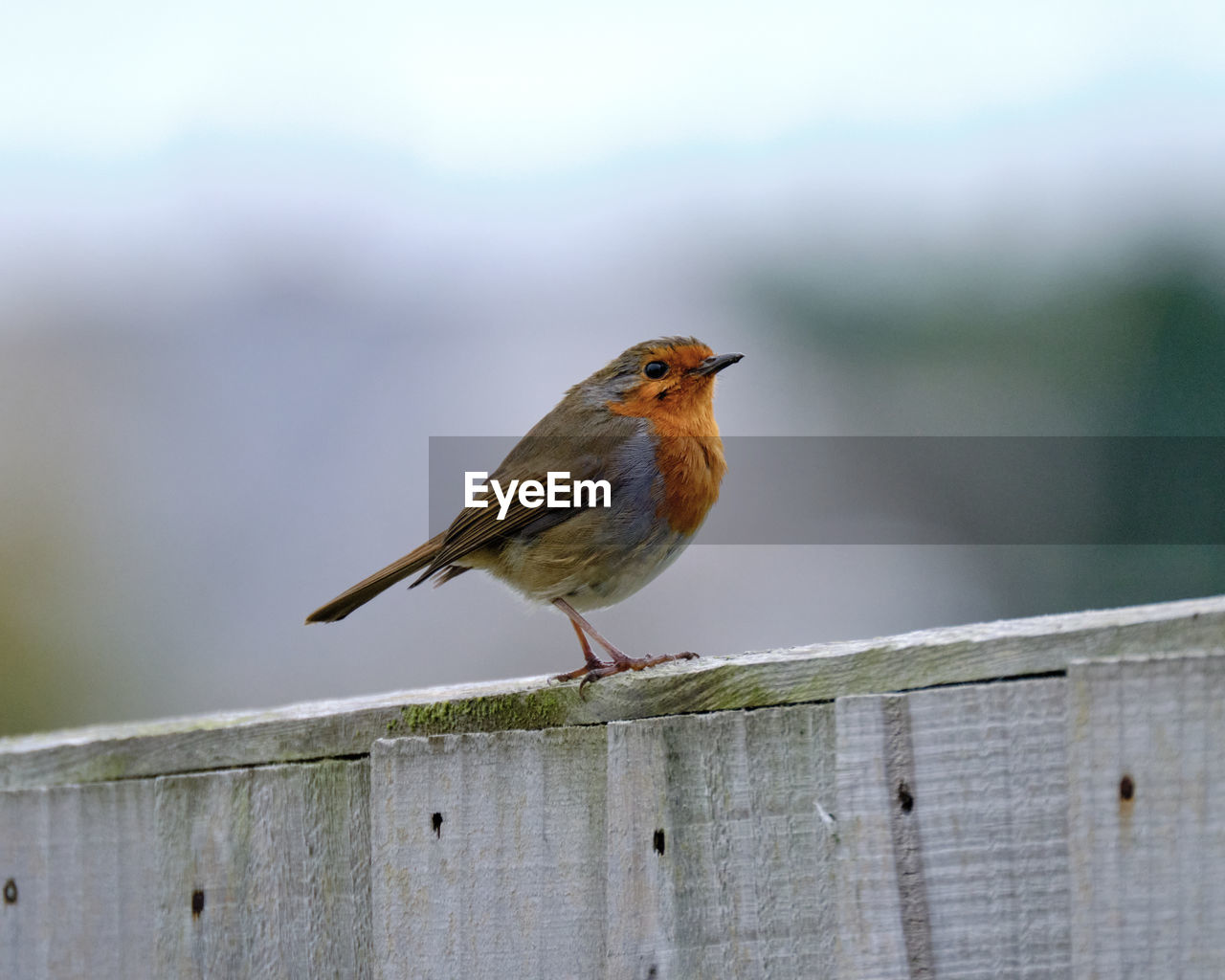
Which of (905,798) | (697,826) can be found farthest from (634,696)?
(905,798)

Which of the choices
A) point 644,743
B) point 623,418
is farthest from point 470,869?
point 623,418

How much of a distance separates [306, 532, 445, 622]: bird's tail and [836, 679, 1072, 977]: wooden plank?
1.96 meters

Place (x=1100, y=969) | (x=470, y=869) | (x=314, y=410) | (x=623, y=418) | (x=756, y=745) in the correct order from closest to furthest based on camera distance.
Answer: (x=1100, y=969), (x=756, y=745), (x=470, y=869), (x=623, y=418), (x=314, y=410)

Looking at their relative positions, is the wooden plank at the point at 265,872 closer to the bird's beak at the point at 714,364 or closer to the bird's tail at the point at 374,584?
the bird's tail at the point at 374,584

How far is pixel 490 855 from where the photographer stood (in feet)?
7.04

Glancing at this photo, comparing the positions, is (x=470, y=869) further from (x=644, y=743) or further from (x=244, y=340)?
(x=244, y=340)

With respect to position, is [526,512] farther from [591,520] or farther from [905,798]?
[905,798]

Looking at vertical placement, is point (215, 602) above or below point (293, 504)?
below

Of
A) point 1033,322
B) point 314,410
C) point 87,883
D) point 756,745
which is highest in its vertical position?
point 1033,322

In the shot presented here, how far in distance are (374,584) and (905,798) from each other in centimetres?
212

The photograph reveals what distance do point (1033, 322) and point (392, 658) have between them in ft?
13.9

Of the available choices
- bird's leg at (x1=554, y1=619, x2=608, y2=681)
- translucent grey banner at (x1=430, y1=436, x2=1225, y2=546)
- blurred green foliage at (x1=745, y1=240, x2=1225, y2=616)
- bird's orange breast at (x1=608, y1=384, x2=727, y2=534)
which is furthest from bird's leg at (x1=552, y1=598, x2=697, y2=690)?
blurred green foliage at (x1=745, y1=240, x2=1225, y2=616)

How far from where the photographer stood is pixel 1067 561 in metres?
6.91

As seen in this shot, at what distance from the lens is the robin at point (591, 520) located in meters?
3.62
